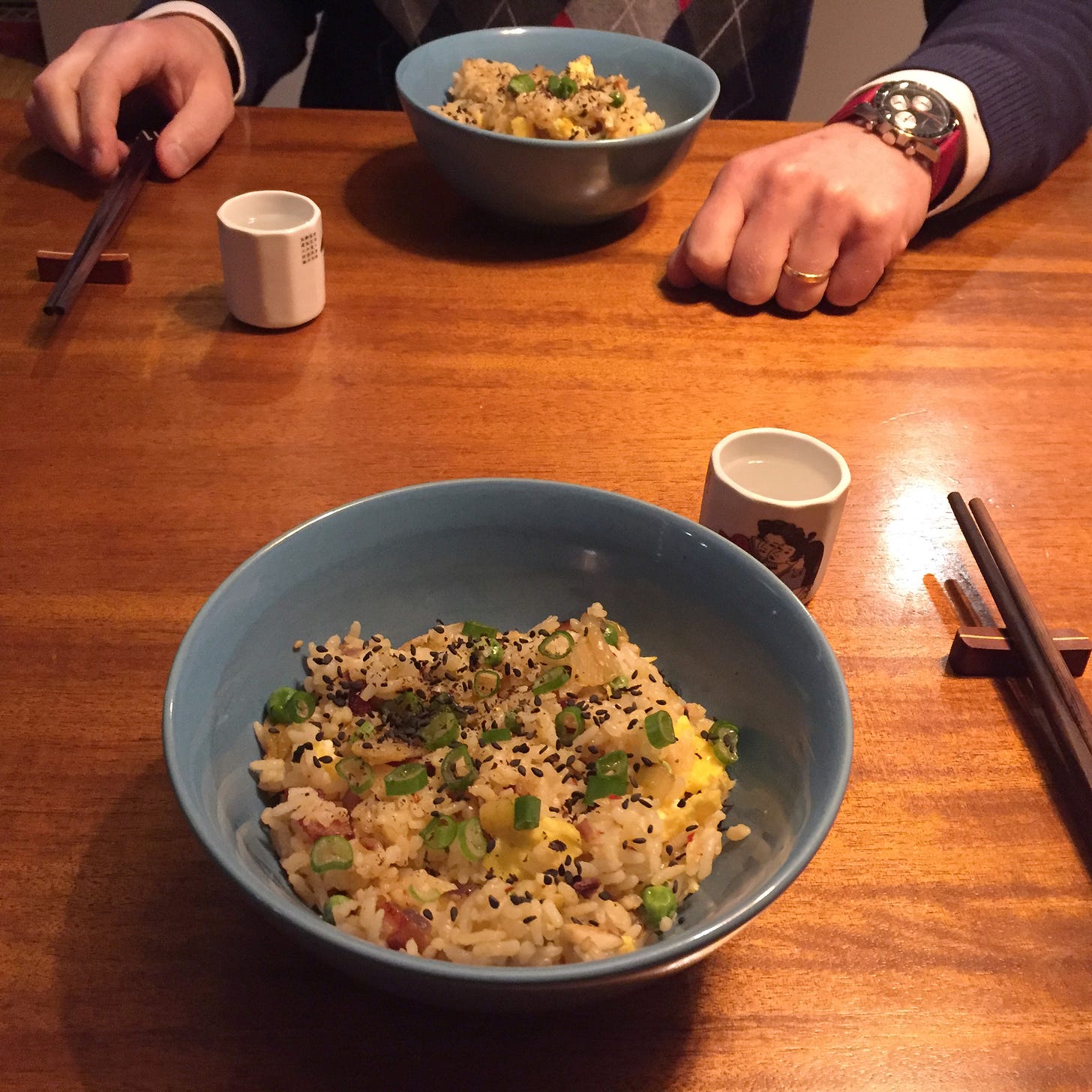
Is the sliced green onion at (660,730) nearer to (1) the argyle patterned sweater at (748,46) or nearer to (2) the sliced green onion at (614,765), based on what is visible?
(2) the sliced green onion at (614,765)

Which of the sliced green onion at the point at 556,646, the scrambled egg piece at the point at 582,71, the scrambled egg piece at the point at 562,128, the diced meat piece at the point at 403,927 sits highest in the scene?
the scrambled egg piece at the point at 582,71

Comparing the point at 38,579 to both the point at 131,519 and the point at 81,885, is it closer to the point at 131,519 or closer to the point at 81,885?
the point at 131,519

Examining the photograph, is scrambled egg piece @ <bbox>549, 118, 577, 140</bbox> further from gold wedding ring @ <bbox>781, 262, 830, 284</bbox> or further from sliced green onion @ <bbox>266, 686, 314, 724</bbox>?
sliced green onion @ <bbox>266, 686, 314, 724</bbox>

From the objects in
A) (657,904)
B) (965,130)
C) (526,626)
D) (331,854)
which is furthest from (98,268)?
(965,130)

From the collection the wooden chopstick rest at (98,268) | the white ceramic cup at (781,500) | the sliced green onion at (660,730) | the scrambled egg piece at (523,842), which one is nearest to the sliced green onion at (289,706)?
the scrambled egg piece at (523,842)

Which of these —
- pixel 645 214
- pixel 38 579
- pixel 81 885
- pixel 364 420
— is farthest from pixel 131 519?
pixel 645 214

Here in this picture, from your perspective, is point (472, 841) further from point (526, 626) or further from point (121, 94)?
point (121, 94)

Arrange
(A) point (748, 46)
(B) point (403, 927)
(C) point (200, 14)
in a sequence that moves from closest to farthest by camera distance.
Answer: (B) point (403, 927) < (C) point (200, 14) < (A) point (748, 46)
